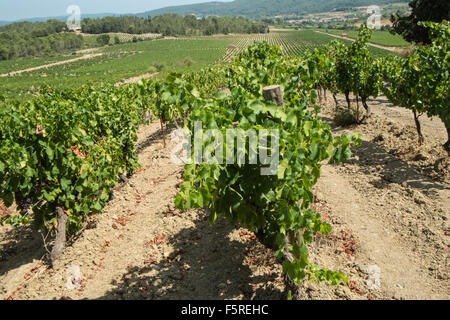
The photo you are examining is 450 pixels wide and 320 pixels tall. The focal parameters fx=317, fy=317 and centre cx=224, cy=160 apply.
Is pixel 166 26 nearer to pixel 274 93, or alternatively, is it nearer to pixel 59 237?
pixel 59 237

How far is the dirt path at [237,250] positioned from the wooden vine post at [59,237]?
161mm

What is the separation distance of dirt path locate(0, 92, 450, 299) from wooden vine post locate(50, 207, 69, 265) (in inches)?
6.4

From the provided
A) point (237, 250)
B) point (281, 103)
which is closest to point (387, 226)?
point (237, 250)

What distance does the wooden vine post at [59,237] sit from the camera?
17.7 ft

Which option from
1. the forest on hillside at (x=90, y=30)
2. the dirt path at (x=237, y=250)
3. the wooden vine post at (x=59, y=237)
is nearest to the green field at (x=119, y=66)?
the forest on hillside at (x=90, y=30)

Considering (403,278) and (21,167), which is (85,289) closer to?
(21,167)

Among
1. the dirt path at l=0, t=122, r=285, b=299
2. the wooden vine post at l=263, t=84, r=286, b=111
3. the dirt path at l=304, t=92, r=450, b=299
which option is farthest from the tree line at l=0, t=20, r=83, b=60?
the wooden vine post at l=263, t=84, r=286, b=111

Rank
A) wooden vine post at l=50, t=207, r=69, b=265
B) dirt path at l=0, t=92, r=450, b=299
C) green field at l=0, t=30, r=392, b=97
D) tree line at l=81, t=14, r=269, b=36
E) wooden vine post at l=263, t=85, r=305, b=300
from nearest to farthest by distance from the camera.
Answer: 1. wooden vine post at l=263, t=85, r=305, b=300
2. dirt path at l=0, t=92, r=450, b=299
3. wooden vine post at l=50, t=207, r=69, b=265
4. green field at l=0, t=30, r=392, b=97
5. tree line at l=81, t=14, r=269, b=36

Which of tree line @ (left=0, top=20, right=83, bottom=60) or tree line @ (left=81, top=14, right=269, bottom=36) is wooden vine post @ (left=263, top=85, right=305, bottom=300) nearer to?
tree line @ (left=0, top=20, right=83, bottom=60)

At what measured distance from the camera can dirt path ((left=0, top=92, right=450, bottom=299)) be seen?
4285mm

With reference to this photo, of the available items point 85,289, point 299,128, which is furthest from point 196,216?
point 299,128

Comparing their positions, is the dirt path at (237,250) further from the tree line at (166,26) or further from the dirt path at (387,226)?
Answer: the tree line at (166,26)

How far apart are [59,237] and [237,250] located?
122 inches
